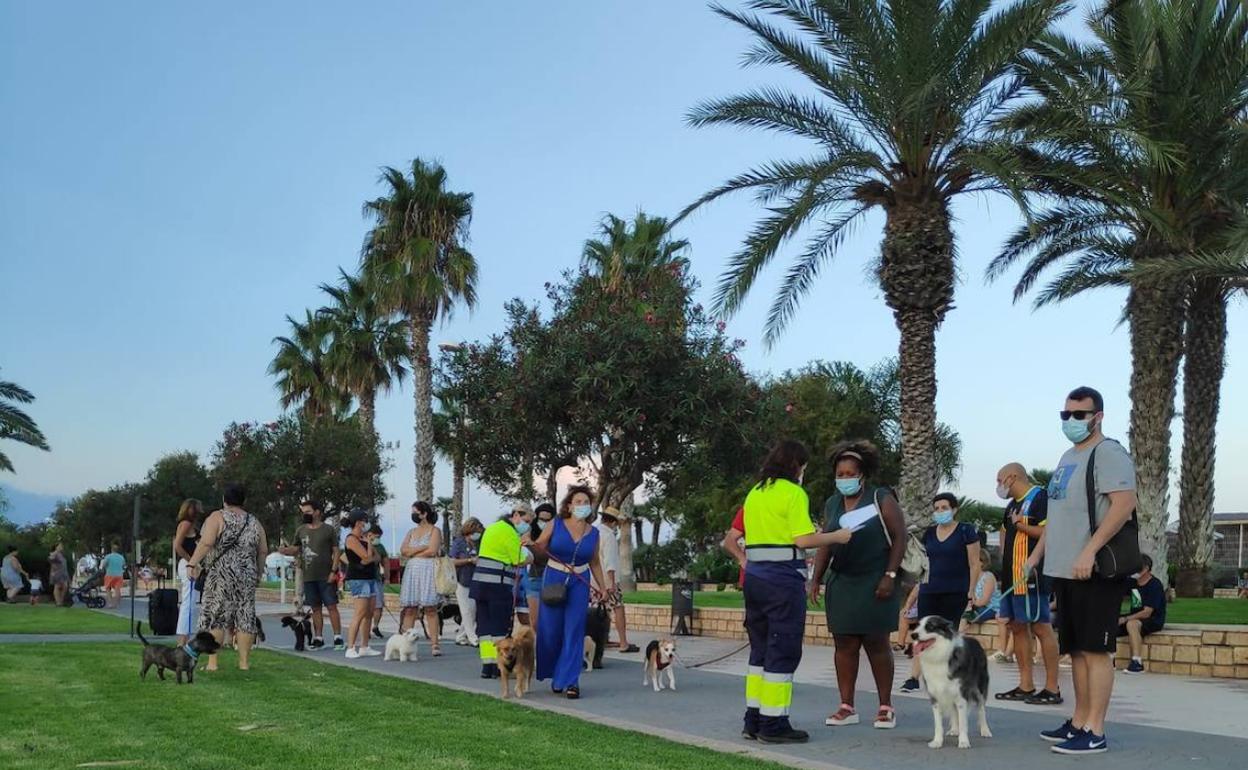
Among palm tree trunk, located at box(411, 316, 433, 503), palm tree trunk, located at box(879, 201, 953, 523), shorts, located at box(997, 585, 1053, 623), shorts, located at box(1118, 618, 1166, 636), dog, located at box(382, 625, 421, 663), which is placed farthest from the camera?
palm tree trunk, located at box(411, 316, 433, 503)

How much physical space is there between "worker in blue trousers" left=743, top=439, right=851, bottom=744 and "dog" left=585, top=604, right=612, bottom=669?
565 cm

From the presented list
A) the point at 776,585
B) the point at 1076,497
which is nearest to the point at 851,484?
the point at 776,585

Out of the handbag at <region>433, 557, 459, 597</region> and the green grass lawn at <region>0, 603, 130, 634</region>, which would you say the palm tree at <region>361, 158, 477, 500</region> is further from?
the handbag at <region>433, 557, 459, 597</region>

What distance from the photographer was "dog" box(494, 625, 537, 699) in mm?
11625

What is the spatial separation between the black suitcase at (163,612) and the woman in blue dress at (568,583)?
8.02 metres

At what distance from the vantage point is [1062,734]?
8500 millimetres

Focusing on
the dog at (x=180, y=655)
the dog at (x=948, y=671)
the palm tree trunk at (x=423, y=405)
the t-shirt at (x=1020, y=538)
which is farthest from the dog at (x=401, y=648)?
the palm tree trunk at (x=423, y=405)

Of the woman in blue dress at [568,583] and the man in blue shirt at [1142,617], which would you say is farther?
the man in blue shirt at [1142,617]

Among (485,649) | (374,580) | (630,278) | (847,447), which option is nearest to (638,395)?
(630,278)

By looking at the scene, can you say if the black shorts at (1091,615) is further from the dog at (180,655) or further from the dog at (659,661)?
the dog at (180,655)

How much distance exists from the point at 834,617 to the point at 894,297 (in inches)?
403

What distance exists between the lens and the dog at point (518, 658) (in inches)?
458

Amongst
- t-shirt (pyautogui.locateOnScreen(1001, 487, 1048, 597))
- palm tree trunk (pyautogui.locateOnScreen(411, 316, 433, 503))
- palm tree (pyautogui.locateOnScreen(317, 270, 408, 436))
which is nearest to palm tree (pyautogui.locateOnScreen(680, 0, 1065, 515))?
t-shirt (pyautogui.locateOnScreen(1001, 487, 1048, 597))

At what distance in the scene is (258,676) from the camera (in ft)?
43.4
